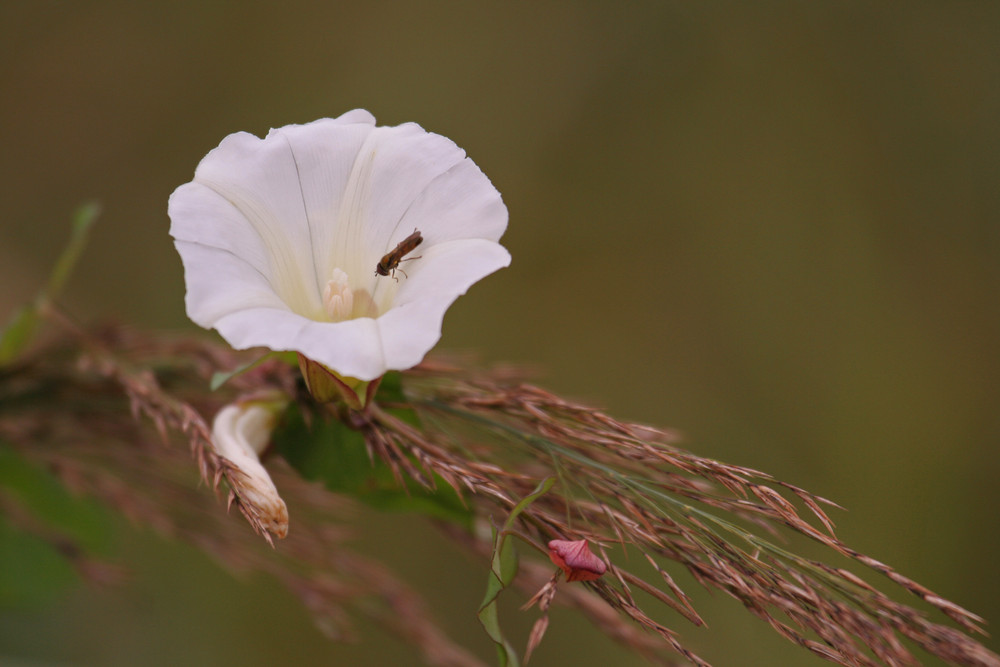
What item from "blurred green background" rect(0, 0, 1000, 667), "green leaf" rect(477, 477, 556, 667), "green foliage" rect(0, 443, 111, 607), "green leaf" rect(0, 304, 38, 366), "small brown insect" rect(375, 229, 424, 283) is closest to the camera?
"green leaf" rect(477, 477, 556, 667)

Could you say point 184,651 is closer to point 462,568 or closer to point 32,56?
point 462,568

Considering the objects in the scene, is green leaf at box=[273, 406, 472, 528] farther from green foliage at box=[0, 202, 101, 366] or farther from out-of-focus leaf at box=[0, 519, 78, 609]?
out-of-focus leaf at box=[0, 519, 78, 609]

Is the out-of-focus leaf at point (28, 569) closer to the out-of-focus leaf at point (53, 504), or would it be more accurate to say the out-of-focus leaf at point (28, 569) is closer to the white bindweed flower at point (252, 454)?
the out-of-focus leaf at point (53, 504)

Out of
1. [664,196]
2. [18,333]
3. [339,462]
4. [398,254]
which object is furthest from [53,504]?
[664,196]

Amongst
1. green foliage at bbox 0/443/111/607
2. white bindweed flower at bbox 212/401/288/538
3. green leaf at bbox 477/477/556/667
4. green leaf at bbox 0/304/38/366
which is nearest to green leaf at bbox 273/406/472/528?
white bindweed flower at bbox 212/401/288/538

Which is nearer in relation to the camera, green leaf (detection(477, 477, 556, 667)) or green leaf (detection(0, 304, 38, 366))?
green leaf (detection(477, 477, 556, 667))

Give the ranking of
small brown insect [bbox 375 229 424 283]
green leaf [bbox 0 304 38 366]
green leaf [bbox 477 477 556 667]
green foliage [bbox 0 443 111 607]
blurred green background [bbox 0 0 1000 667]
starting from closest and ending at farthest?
green leaf [bbox 477 477 556 667]
small brown insect [bbox 375 229 424 283]
green leaf [bbox 0 304 38 366]
green foliage [bbox 0 443 111 607]
blurred green background [bbox 0 0 1000 667]

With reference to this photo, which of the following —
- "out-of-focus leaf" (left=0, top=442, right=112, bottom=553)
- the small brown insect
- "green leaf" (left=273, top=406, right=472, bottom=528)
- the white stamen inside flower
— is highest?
the small brown insect
